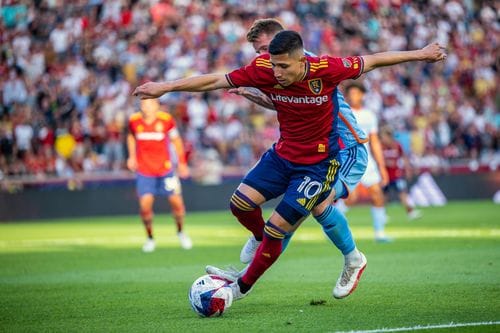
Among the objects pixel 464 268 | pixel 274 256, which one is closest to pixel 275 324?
pixel 274 256

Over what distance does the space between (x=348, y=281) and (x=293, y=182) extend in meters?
1.15

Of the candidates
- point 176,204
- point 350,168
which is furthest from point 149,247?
point 350,168

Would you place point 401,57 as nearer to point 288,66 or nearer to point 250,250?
point 288,66

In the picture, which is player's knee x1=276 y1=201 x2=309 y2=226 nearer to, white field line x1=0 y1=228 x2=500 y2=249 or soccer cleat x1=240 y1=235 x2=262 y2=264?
soccer cleat x1=240 y1=235 x2=262 y2=264

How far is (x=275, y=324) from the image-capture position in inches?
316

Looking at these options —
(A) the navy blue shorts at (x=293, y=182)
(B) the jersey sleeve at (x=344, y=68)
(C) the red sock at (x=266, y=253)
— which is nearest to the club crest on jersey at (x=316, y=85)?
(B) the jersey sleeve at (x=344, y=68)

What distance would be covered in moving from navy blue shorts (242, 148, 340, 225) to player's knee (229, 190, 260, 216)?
0.13 meters

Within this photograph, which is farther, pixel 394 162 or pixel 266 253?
pixel 394 162

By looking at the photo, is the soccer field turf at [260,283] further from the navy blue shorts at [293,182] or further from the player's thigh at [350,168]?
the player's thigh at [350,168]

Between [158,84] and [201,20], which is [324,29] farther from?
[158,84]

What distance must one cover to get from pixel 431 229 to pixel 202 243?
187 inches

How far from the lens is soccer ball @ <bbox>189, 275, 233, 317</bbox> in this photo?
339 inches

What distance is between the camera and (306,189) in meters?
8.88

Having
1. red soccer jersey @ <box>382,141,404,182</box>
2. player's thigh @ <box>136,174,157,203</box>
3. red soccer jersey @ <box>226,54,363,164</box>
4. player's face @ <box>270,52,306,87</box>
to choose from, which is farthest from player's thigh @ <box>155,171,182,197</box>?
player's face @ <box>270,52,306,87</box>
